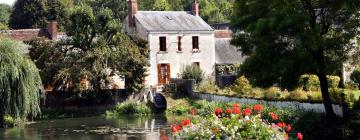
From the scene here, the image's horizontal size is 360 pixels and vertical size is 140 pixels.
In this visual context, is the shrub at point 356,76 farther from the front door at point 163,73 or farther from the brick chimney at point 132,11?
the brick chimney at point 132,11

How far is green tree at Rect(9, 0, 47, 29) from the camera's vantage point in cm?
6212

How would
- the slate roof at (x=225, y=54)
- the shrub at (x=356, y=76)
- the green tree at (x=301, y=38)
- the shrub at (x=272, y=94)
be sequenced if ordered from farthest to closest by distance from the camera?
the slate roof at (x=225, y=54) < the shrub at (x=356, y=76) < the shrub at (x=272, y=94) < the green tree at (x=301, y=38)

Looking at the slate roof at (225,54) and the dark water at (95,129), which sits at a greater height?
the slate roof at (225,54)

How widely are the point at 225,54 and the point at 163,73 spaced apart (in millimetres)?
5796

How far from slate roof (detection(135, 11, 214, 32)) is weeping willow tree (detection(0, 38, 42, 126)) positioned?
13.5m

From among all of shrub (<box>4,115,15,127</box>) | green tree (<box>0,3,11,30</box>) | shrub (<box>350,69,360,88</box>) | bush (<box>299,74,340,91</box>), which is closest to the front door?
bush (<box>299,74,340,91</box>)

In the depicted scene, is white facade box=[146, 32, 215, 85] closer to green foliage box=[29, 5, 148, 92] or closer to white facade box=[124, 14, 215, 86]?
white facade box=[124, 14, 215, 86]

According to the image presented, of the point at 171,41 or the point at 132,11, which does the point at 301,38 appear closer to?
the point at 171,41

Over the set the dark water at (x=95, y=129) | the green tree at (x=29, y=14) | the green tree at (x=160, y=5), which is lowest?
the dark water at (x=95, y=129)

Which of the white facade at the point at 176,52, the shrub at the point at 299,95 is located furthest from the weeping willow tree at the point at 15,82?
the shrub at the point at 299,95

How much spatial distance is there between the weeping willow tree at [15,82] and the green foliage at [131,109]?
24.3 ft

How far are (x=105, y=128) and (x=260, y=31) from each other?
418 inches

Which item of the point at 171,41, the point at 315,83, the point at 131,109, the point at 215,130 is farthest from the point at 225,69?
the point at 215,130

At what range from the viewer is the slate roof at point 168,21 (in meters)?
42.9
